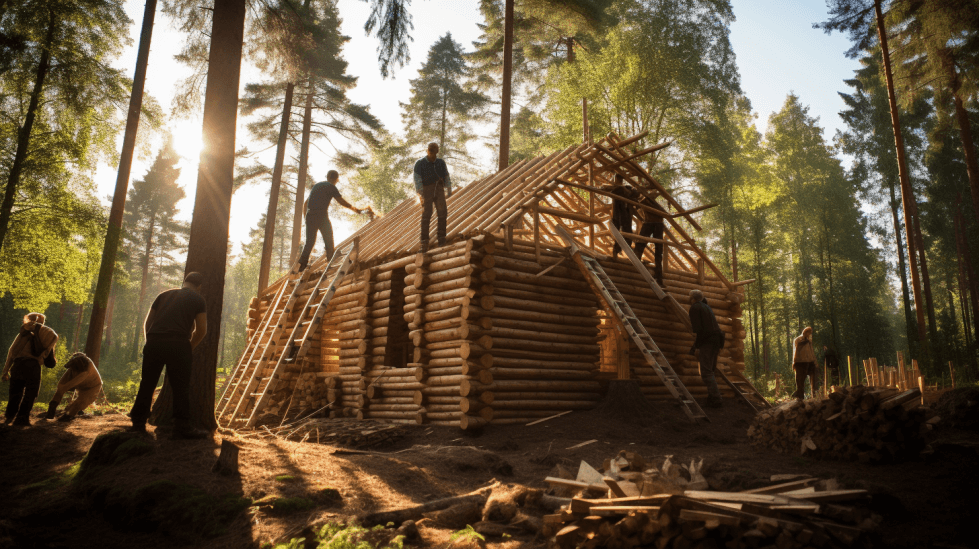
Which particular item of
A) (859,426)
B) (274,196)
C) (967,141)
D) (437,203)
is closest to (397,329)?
(437,203)

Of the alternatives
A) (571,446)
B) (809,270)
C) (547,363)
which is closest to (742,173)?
(809,270)

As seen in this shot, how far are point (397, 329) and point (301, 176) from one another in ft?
40.8

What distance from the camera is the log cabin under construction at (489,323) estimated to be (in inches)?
338

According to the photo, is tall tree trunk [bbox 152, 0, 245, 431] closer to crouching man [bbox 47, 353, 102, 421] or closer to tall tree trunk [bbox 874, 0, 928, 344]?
crouching man [bbox 47, 353, 102, 421]

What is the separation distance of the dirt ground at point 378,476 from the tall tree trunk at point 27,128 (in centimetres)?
824

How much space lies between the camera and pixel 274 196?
61.5ft

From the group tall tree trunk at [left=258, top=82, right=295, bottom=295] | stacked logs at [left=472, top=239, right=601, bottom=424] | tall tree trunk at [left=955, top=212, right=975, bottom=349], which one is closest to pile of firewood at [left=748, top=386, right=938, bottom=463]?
stacked logs at [left=472, top=239, right=601, bottom=424]

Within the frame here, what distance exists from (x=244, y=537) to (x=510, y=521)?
1.94 meters

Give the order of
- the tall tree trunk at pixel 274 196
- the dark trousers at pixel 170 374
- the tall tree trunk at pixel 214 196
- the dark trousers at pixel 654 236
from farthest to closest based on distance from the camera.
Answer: the tall tree trunk at pixel 274 196, the dark trousers at pixel 654 236, the tall tree trunk at pixel 214 196, the dark trousers at pixel 170 374

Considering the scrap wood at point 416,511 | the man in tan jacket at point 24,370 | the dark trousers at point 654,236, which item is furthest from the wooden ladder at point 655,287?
the man in tan jacket at point 24,370

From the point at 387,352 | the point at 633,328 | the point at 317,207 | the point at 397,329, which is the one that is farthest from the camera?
the point at 317,207

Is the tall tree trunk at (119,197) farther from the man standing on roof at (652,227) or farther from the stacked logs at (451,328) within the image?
the man standing on roof at (652,227)

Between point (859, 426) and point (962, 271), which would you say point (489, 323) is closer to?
point (859, 426)

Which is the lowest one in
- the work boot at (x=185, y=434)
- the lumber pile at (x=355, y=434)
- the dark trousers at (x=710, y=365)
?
the lumber pile at (x=355, y=434)
